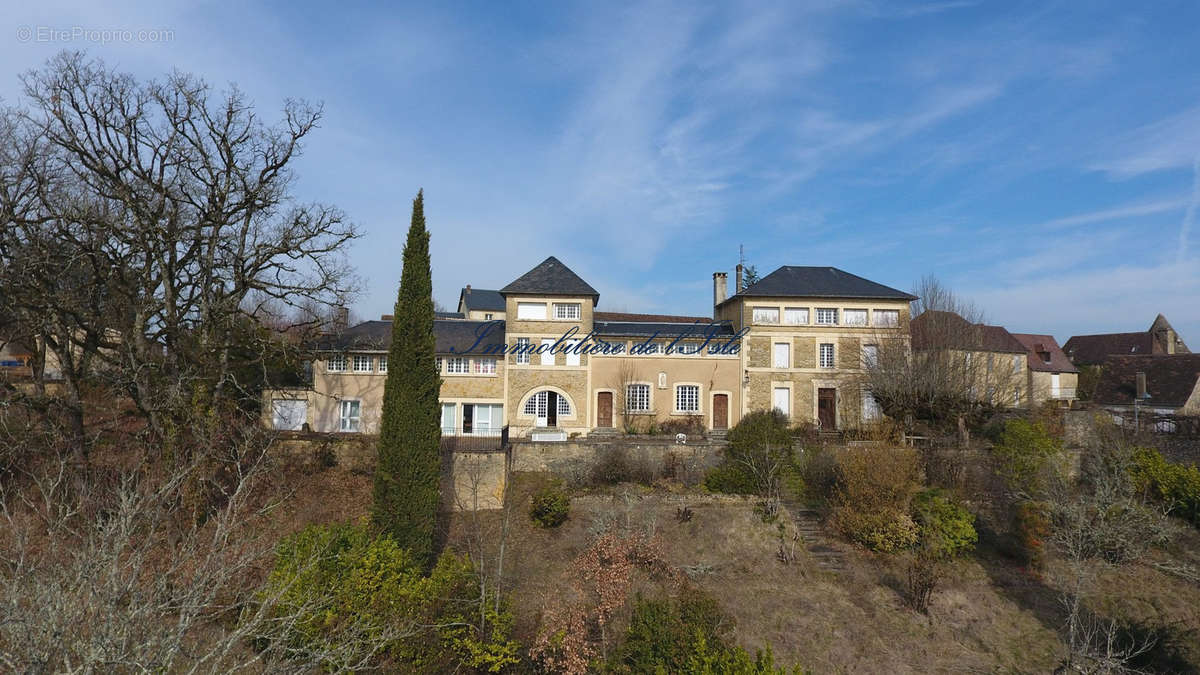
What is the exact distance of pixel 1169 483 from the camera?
18781mm

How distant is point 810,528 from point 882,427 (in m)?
5.91

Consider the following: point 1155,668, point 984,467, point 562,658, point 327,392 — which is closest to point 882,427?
point 984,467

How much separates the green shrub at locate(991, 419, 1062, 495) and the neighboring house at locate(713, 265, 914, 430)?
19.6 ft

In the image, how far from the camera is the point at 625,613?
13219 mm

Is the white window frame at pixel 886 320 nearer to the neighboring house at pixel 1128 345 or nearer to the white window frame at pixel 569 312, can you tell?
the white window frame at pixel 569 312

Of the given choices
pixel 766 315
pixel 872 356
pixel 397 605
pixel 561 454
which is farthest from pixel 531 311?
pixel 397 605

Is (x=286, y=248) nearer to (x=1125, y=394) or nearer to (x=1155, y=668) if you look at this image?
(x=1155, y=668)

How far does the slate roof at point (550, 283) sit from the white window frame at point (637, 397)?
3.80 metres

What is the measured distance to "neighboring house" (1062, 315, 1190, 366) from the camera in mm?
40406

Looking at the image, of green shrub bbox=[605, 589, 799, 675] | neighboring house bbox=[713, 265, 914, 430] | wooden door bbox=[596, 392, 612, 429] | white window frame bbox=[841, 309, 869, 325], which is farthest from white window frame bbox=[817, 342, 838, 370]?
green shrub bbox=[605, 589, 799, 675]

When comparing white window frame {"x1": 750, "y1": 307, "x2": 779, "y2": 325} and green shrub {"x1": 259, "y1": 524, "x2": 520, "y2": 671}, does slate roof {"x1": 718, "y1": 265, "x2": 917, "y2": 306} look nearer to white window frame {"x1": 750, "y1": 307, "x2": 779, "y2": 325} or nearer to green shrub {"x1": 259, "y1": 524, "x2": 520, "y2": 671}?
white window frame {"x1": 750, "y1": 307, "x2": 779, "y2": 325}

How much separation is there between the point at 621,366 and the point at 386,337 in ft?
31.3

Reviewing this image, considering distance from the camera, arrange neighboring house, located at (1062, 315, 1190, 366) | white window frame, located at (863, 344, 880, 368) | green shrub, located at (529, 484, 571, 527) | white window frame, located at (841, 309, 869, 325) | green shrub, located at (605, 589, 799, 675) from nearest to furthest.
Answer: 1. green shrub, located at (605, 589, 799, 675)
2. green shrub, located at (529, 484, 571, 527)
3. white window frame, located at (863, 344, 880, 368)
4. white window frame, located at (841, 309, 869, 325)
5. neighboring house, located at (1062, 315, 1190, 366)

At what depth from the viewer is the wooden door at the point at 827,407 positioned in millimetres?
27328
